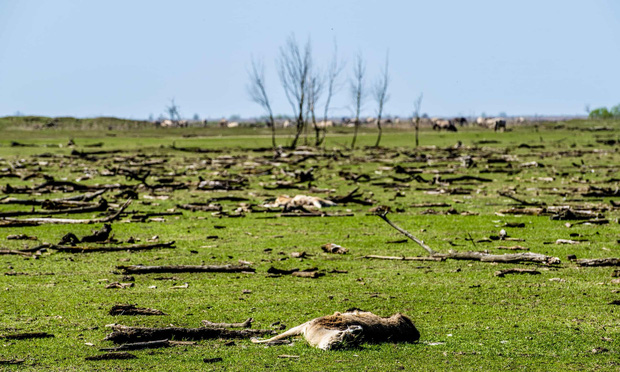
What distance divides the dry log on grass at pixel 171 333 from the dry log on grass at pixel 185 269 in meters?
3.86

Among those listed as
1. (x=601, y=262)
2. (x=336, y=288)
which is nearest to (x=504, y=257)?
Answer: (x=601, y=262)

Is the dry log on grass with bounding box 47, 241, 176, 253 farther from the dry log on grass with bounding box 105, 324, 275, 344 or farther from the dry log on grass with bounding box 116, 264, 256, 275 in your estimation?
the dry log on grass with bounding box 105, 324, 275, 344

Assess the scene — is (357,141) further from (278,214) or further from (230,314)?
(230,314)

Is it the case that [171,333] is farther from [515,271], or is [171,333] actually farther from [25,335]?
[515,271]

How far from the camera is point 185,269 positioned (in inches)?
496

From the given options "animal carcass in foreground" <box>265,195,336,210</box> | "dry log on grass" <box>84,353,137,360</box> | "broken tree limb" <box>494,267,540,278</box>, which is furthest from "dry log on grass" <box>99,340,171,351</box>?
"animal carcass in foreground" <box>265,195,336,210</box>

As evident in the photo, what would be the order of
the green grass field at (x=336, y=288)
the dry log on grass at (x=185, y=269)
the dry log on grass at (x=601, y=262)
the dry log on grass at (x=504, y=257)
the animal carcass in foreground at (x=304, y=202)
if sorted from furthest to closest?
1. the animal carcass in foreground at (x=304, y=202)
2. the dry log on grass at (x=504, y=257)
3. the dry log on grass at (x=601, y=262)
4. the dry log on grass at (x=185, y=269)
5. the green grass field at (x=336, y=288)

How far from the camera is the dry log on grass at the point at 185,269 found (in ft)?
40.9

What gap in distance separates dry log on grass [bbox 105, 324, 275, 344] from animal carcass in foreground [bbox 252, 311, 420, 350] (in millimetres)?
320

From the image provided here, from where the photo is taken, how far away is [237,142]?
7288 centimetres

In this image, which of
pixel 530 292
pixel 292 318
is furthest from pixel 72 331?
pixel 530 292

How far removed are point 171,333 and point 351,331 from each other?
207 cm

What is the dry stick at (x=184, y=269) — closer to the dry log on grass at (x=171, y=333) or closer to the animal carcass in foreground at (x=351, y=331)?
the dry log on grass at (x=171, y=333)

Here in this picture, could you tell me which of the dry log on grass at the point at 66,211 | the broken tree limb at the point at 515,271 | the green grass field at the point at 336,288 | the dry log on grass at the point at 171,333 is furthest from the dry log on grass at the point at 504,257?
the dry log on grass at the point at 66,211
